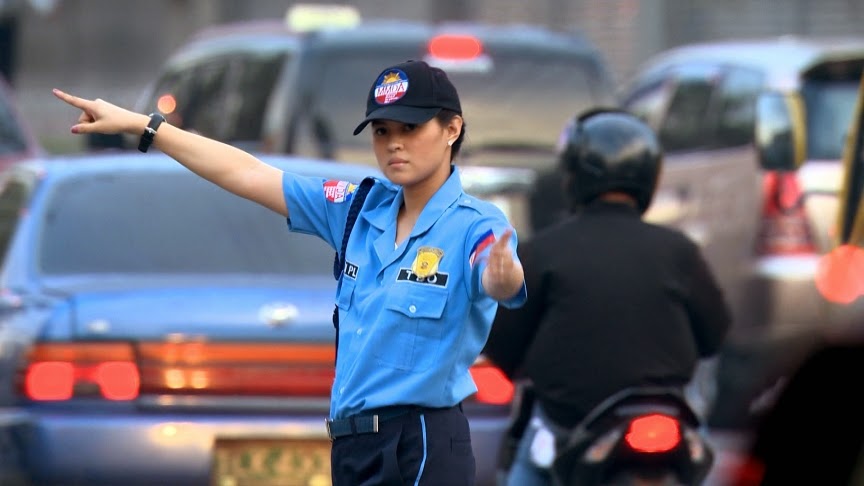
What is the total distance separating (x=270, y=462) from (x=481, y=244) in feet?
7.88

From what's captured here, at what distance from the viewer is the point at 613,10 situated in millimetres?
23953

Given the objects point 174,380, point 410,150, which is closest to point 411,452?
point 410,150

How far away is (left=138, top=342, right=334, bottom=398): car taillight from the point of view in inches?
252

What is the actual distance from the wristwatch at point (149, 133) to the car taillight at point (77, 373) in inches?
77.2

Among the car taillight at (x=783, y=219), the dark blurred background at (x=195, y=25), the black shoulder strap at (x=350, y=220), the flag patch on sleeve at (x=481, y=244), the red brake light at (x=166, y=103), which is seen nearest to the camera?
the flag patch on sleeve at (x=481, y=244)

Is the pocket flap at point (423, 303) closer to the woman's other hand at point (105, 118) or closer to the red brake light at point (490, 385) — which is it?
A: the woman's other hand at point (105, 118)

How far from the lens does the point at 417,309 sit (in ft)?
13.7

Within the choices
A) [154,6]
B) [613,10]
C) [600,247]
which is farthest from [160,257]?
[154,6]

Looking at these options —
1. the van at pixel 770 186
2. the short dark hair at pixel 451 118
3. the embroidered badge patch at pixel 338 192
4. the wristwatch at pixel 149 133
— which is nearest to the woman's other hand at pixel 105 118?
the wristwatch at pixel 149 133

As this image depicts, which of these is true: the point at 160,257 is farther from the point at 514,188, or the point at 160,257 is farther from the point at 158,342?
the point at 514,188

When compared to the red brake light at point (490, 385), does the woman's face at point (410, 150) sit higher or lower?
higher

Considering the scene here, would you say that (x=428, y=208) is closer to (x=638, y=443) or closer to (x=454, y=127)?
(x=454, y=127)

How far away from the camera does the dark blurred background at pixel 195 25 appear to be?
23281mm

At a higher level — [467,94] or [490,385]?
[467,94]
